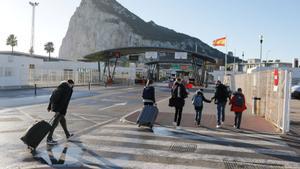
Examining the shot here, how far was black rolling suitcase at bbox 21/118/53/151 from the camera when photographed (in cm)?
855

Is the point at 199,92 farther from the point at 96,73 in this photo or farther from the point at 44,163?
the point at 96,73

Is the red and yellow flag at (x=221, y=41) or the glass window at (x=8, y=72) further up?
the red and yellow flag at (x=221, y=41)

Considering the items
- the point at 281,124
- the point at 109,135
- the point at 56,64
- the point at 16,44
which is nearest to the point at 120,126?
the point at 109,135

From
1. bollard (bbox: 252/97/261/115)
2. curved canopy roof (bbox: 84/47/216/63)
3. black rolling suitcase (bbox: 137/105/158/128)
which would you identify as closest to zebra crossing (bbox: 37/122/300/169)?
black rolling suitcase (bbox: 137/105/158/128)

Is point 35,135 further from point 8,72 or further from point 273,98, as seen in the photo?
point 8,72

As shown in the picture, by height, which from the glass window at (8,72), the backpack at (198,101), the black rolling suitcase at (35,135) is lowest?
the black rolling suitcase at (35,135)

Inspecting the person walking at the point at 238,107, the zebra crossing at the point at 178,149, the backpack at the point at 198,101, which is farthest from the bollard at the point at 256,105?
the zebra crossing at the point at 178,149

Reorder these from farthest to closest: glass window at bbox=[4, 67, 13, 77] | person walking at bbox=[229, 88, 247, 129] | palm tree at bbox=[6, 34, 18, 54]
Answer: palm tree at bbox=[6, 34, 18, 54] < glass window at bbox=[4, 67, 13, 77] < person walking at bbox=[229, 88, 247, 129]

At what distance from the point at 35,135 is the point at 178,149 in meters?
3.26

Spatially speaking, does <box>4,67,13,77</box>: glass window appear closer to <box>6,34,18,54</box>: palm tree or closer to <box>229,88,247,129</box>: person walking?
<box>229,88,247,129</box>: person walking

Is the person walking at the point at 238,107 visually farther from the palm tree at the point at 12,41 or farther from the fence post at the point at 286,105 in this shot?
the palm tree at the point at 12,41

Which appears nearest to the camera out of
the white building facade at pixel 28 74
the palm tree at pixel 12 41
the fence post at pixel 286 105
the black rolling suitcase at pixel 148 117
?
the fence post at pixel 286 105

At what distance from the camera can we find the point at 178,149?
9.14 m

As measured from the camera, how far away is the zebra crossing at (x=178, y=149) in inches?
306
